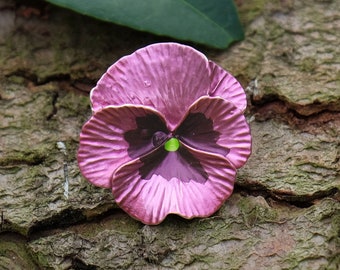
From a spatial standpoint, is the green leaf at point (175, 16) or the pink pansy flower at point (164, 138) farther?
the green leaf at point (175, 16)

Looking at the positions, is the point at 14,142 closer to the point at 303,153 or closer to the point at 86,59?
the point at 86,59

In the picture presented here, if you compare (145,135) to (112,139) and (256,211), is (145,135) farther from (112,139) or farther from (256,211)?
(256,211)

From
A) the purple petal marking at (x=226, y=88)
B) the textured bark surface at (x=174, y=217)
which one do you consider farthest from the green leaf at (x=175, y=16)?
the purple petal marking at (x=226, y=88)

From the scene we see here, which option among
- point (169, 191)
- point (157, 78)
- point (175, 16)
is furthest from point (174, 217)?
point (175, 16)

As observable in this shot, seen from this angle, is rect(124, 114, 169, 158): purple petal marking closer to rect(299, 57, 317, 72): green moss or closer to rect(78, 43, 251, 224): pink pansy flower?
rect(78, 43, 251, 224): pink pansy flower

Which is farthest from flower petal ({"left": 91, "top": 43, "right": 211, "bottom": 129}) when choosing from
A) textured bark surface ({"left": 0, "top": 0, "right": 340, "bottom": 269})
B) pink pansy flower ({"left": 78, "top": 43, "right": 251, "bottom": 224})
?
textured bark surface ({"left": 0, "top": 0, "right": 340, "bottom": 269})

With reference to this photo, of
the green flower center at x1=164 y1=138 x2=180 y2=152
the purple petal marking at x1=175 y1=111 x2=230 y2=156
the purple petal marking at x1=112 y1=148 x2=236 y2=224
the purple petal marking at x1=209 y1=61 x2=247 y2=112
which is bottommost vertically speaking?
the purple petal marking at x1=112 y1=148 x2=236 y2=224

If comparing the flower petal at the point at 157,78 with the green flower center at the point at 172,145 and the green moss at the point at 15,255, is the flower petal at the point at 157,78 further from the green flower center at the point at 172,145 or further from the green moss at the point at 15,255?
the green moss at the point at 15,255
